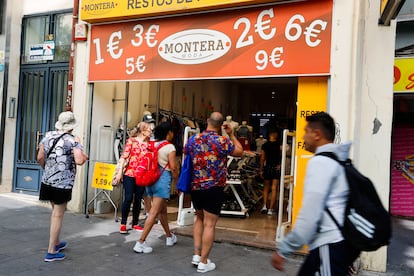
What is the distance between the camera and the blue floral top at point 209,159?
15.7ft

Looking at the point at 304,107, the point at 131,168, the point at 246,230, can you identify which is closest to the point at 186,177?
the point at 131,168

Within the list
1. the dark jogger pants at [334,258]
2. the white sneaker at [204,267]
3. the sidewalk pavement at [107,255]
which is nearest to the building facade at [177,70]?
the sidewalk pavement at [107,255]

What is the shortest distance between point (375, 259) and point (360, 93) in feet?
6.70

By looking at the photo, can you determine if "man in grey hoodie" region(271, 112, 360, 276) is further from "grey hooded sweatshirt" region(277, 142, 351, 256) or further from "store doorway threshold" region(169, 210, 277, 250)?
"store doorway threshold" region(169, 210, 277, 250)

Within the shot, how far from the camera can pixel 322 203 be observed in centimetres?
238

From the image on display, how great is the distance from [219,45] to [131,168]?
224cm

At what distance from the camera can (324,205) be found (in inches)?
94.4

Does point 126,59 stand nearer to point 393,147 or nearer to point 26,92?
point 26,92

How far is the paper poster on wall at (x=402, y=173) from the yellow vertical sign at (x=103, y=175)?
5708 mm

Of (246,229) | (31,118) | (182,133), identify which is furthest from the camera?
(182,133)

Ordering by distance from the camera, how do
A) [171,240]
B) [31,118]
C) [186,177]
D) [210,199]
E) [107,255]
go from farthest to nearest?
[31,118]
[171,240]
[107,255]
[186,177]
[210,199]

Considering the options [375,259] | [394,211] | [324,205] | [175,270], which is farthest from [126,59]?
[394,211]

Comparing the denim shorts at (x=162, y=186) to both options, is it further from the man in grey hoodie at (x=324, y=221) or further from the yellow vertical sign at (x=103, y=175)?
the man in grey hoodie at (x=324, y=221)

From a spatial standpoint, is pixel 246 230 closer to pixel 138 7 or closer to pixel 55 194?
pixel 55 194
